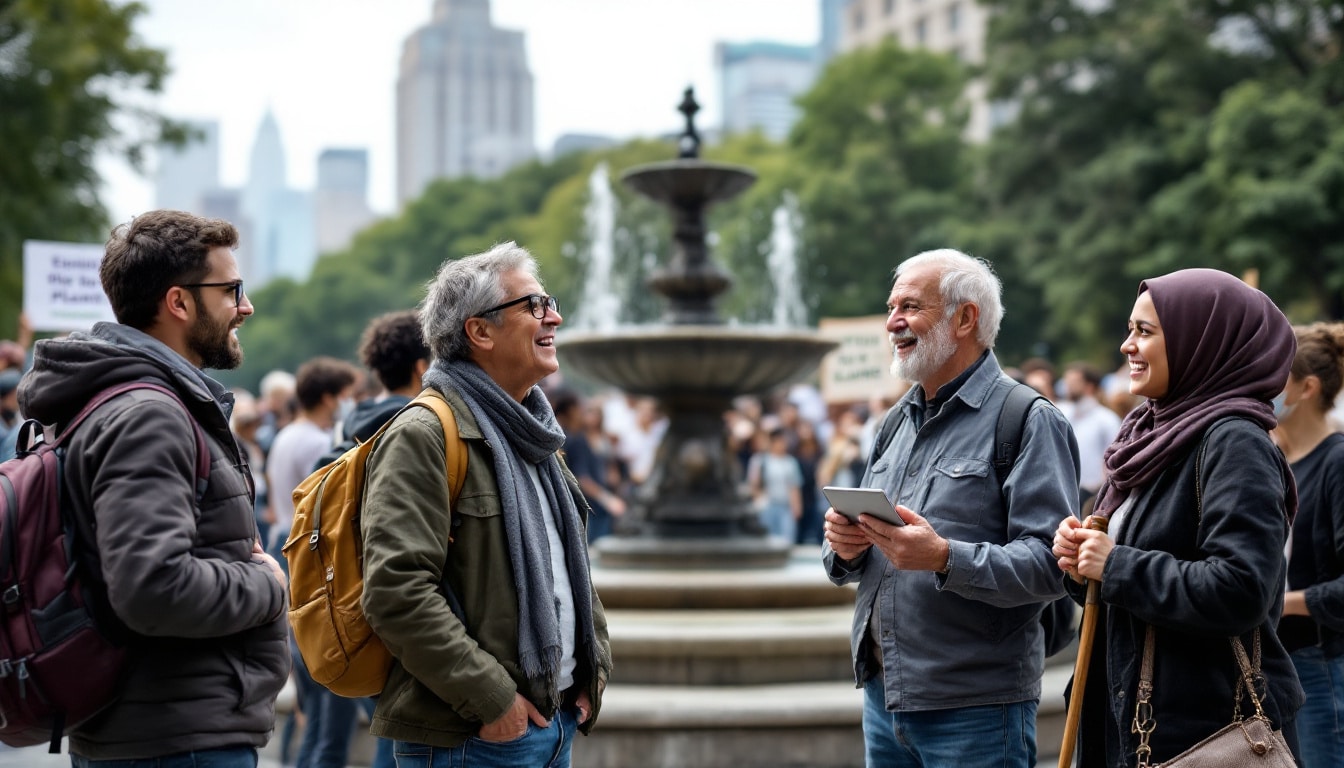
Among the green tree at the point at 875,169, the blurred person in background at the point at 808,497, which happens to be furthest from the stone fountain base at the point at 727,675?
the green tree at the point at 875,169

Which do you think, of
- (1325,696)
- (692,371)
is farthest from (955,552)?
(692,371)

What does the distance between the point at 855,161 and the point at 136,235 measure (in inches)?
1613

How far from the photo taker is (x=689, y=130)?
11070 millimetres

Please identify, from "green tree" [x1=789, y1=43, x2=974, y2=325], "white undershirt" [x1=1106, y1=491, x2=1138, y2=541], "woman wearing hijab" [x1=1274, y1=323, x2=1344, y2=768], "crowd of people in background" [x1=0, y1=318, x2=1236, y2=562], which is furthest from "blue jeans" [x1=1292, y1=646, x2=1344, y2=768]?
"green tree" [x1=789, y1=43, x2=974, y2=325]

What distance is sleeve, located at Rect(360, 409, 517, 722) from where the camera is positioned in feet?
10.6

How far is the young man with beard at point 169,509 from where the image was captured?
2.99 m

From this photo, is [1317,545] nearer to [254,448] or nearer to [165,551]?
[165,551]

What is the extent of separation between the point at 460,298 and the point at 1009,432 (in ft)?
5.06

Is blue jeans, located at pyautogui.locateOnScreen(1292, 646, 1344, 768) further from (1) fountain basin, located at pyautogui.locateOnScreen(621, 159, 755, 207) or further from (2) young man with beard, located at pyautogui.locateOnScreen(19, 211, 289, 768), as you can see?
(1) fountain basin, located at pyautogui.locateOnScreen(621, 159, 755, 207)

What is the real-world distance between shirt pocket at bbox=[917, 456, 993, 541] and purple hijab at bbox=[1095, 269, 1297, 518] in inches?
17.9

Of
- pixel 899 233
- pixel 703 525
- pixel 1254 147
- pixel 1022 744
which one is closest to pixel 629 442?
pixel 703 525

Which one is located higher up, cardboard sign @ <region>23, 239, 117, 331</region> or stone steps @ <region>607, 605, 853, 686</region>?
cardboard sign @ <region>23, 239, 117, 331</region>

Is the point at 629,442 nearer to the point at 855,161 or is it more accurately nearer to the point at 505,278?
the point at 505,278

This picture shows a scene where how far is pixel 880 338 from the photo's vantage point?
12.6m
